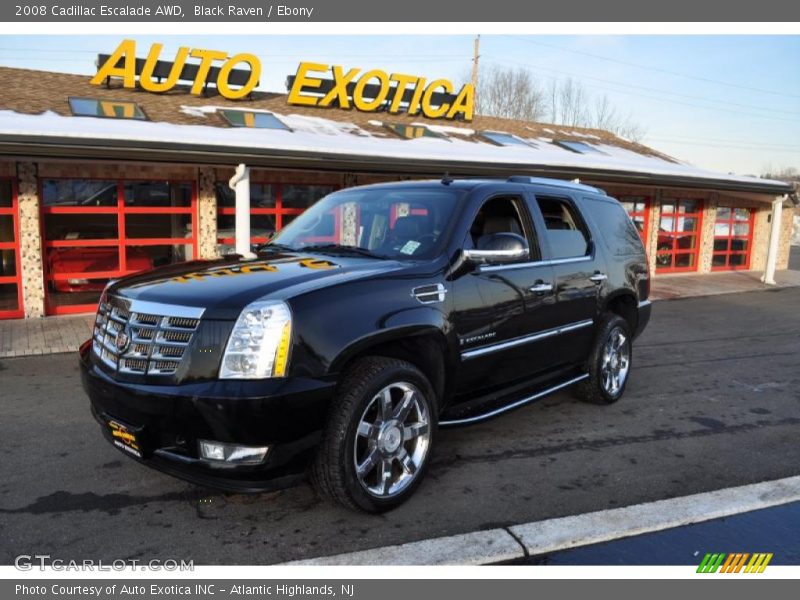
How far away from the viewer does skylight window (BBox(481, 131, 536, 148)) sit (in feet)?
55.3

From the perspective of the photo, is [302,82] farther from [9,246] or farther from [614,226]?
[614,226]

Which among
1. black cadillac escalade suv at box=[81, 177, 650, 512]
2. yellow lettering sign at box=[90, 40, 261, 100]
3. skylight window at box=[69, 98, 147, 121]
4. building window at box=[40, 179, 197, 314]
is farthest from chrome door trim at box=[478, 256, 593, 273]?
yellow lettering sign at box=[90, 40, 261, 100]

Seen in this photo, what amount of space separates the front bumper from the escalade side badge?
800 mm

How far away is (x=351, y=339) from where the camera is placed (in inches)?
127

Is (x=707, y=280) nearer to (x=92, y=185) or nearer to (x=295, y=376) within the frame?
(x=92, y=185)

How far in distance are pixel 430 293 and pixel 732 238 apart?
19886mm

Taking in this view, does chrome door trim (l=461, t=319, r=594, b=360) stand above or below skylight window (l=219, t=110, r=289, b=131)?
below

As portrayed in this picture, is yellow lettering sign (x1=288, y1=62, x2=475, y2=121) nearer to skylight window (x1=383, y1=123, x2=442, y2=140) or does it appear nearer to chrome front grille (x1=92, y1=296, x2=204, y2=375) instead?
skylight window (x1=383, y1=123, x2=442, y2=140)

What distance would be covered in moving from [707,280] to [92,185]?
613 inches

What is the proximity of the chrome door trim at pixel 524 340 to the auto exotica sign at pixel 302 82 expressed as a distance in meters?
13.2

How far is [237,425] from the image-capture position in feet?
9.55

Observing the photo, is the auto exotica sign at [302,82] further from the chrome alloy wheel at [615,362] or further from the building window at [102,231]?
the chrome alloy wheel at [615,362]

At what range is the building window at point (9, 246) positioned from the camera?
400 inches

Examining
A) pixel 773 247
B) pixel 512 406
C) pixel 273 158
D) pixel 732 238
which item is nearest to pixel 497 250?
pixel 512 406
